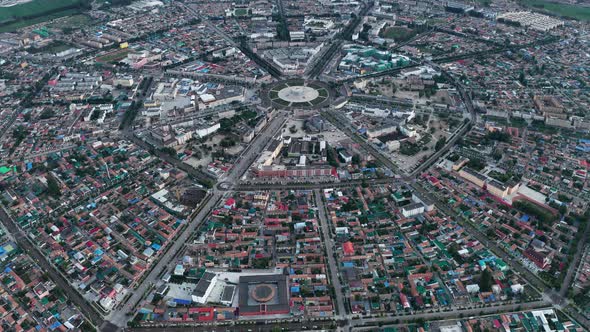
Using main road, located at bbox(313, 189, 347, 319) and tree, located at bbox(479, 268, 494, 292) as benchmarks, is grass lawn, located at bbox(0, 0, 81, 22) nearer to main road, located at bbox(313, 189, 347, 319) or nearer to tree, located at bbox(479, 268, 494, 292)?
main road, located at bbox(313, 189, 347, 319)

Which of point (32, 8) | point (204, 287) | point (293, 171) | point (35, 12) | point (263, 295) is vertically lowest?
point (263, 295)

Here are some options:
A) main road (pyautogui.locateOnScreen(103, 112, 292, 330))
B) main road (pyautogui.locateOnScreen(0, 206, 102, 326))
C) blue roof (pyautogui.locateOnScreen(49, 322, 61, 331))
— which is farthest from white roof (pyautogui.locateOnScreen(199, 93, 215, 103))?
blue roof (pyautogui.locateOnScreen(49, 322, 61, 331))

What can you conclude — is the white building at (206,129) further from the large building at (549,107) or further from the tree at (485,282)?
the large building at (549,107)

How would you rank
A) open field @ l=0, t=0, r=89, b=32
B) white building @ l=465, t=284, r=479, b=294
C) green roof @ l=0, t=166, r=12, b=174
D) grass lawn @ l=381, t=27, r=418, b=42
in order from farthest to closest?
open field @ l=0, t=0, r=89, b=32, grass lawn @ l=381, t=27, r=418, b=42, green roof @ l=0, t=166, r=12, b=174, white building @ l=465, t=284, r=479, b=294

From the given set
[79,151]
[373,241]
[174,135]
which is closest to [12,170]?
[79,151]

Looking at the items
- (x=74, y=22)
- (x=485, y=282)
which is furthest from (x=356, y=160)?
(x=74, y=22)

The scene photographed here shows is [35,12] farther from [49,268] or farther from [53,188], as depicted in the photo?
[49,268]

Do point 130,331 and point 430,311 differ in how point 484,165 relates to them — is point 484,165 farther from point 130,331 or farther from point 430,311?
point 130,331
